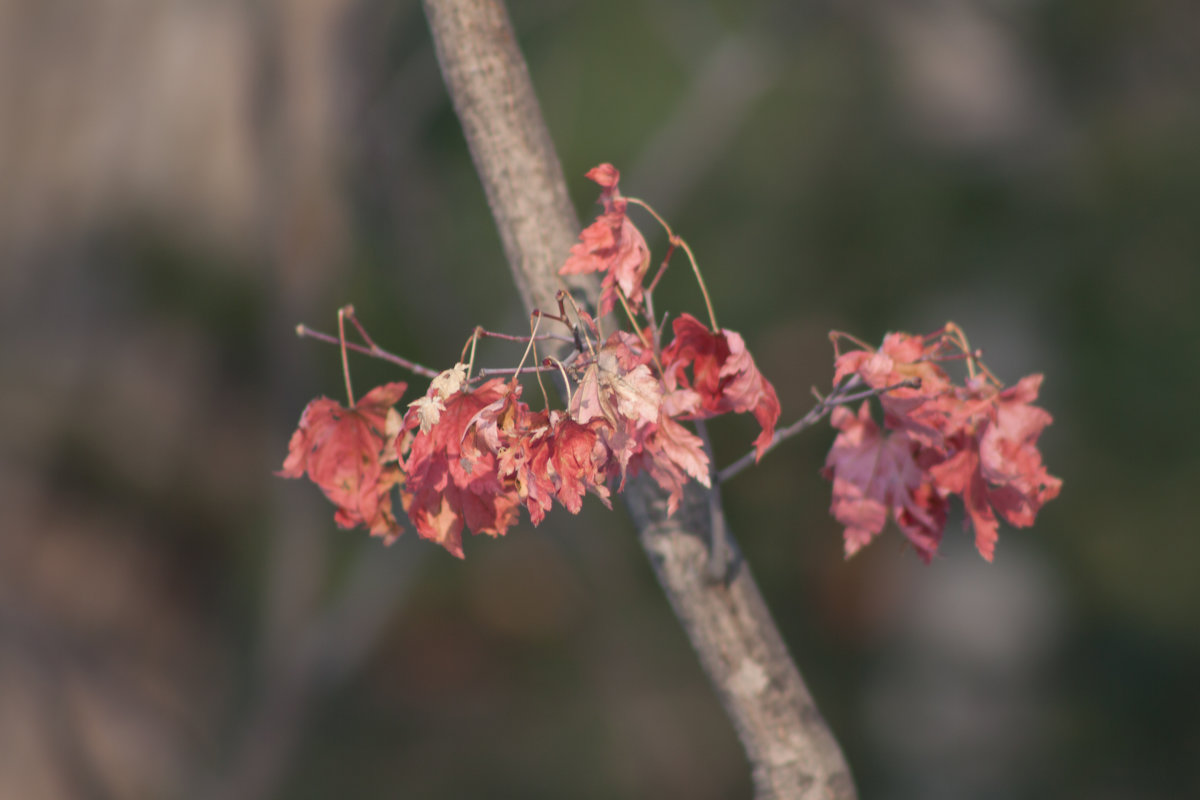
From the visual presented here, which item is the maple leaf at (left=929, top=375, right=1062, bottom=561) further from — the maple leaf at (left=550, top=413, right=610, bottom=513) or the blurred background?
the blurred background

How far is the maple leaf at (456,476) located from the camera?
64 cm

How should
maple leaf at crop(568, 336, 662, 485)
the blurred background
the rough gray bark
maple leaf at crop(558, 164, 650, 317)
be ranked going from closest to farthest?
maple leaf at crop(568, 336, 662, 485) < maple leaf at crop(558, 164, 650, 317) < the rough gray bark < the blurred background

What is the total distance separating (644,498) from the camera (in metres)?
0.84

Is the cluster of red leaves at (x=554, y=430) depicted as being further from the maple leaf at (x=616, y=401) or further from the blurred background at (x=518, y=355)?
the blurred background at (x=518, y=355)

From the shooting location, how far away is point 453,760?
362 centimetres

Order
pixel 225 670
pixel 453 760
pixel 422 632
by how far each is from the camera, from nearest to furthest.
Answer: pixel 225 670 → pixel 453 760 → pixel 422 632

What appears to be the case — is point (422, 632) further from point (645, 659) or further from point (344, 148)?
point (344, 148)

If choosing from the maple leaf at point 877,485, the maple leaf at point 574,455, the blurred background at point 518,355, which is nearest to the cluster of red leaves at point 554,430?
the maple leaf at point 574,455

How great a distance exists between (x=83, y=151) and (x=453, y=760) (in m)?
2.86

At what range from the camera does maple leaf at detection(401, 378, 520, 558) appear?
636mm

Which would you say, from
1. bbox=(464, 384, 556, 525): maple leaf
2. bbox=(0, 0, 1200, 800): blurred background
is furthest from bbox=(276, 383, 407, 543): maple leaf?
bbox=(0, 0, 1200, 800): blurred background

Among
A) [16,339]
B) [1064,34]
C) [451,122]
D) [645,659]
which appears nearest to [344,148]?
[16,339]

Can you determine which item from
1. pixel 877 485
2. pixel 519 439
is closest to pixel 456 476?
pixel 519 439

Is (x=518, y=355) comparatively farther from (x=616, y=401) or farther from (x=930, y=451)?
(x=616, y=401)
